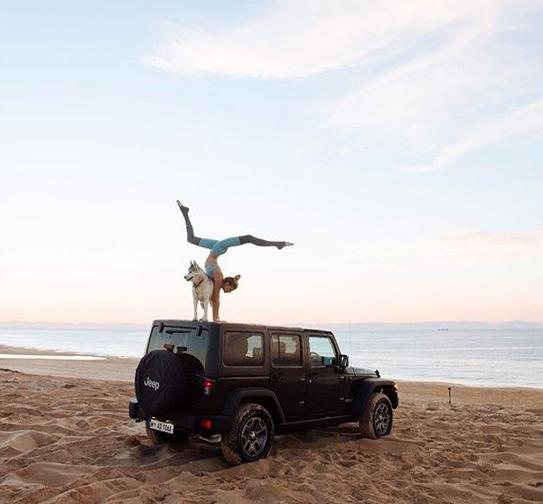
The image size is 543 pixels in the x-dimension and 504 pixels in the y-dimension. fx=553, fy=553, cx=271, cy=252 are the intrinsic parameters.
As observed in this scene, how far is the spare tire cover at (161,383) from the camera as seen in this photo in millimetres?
6758

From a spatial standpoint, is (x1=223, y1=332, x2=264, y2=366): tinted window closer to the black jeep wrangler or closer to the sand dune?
the black jeep wrangler

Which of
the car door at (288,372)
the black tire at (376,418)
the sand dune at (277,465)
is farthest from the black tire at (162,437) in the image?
the black tire at (376,418)

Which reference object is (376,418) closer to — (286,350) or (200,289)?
(286,350)

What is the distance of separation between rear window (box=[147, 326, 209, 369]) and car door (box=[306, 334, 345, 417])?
6.06 feet

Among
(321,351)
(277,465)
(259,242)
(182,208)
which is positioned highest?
(182,208)

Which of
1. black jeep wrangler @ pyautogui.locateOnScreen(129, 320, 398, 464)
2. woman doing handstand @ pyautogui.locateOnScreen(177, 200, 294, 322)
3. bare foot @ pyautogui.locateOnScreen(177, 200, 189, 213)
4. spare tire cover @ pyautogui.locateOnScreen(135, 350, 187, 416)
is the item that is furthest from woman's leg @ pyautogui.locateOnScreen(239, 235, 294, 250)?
spare tire cover @ pyautogui.locateOnScreen(135, 350, 187, 416)

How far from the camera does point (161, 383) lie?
6820 mm

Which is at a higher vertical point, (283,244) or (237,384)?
(283,244)

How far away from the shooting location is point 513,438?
9.01 metres

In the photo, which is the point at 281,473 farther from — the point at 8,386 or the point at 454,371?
the point at 454,371

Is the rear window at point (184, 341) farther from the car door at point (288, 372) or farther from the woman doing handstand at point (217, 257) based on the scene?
the woman doing handstand at point (217, 257)

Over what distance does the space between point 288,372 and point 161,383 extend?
188 cm

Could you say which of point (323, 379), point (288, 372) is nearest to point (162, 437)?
point (288, 372)

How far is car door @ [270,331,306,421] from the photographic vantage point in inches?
301
